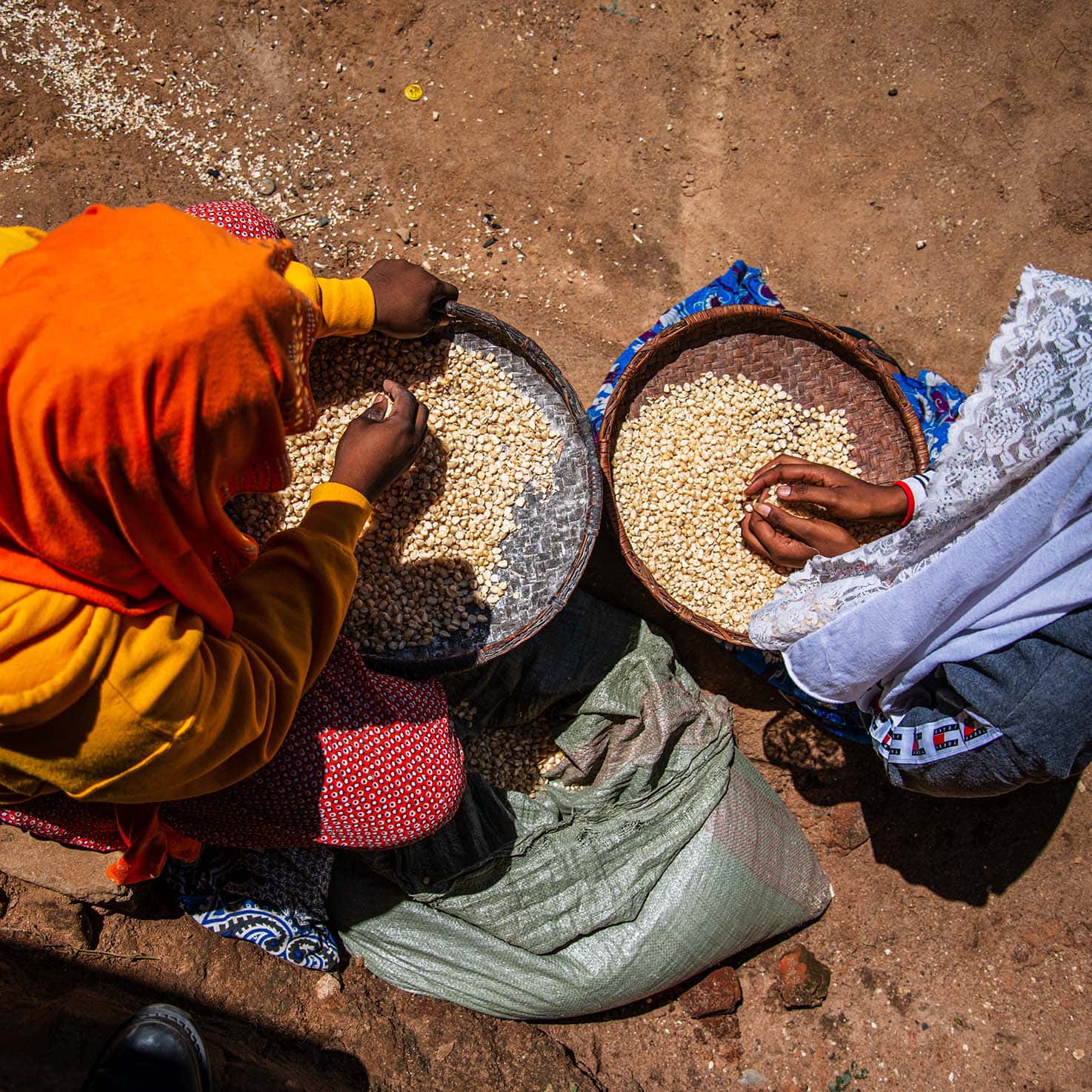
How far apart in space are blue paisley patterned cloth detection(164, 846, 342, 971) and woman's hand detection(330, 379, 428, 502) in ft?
3.49

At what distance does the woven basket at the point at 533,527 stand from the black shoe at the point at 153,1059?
0.97m

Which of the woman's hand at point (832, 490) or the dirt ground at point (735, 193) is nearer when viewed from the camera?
the woman's hand at point (832, 490)

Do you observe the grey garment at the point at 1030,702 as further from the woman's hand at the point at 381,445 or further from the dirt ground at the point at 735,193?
the woman's hand at the point at 381,445

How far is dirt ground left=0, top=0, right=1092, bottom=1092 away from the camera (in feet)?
8.64

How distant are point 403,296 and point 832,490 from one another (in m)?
1.24

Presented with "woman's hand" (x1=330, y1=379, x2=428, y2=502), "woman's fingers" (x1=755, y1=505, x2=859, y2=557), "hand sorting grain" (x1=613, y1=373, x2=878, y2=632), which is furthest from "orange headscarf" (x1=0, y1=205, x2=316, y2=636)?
"woman's fingers" (x1=755, y1=505, x2=859, y2=557)

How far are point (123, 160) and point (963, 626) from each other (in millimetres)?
2790

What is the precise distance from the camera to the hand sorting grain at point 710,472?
2.43 m

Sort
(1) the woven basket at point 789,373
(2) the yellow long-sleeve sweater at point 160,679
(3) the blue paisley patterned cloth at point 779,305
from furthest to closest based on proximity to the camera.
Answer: (3) the blue paisley patterned cloth at point 779,305 < (1) the woven basket at point 789,373 < (2) the yellow long-sleeve sweater at point 160,679

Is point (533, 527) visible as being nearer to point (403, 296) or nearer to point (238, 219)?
point (403, 296)

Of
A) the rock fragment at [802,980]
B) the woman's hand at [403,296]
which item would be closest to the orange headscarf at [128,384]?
the woman's hand at [403,296]

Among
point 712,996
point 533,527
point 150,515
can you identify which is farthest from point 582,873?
point 150,515

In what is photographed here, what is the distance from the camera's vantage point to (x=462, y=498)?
2262 millimetres

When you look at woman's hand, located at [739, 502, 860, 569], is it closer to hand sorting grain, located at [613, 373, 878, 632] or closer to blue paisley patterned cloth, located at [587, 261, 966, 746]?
hand sorting grain, located at [613, 373, 878, 632]
